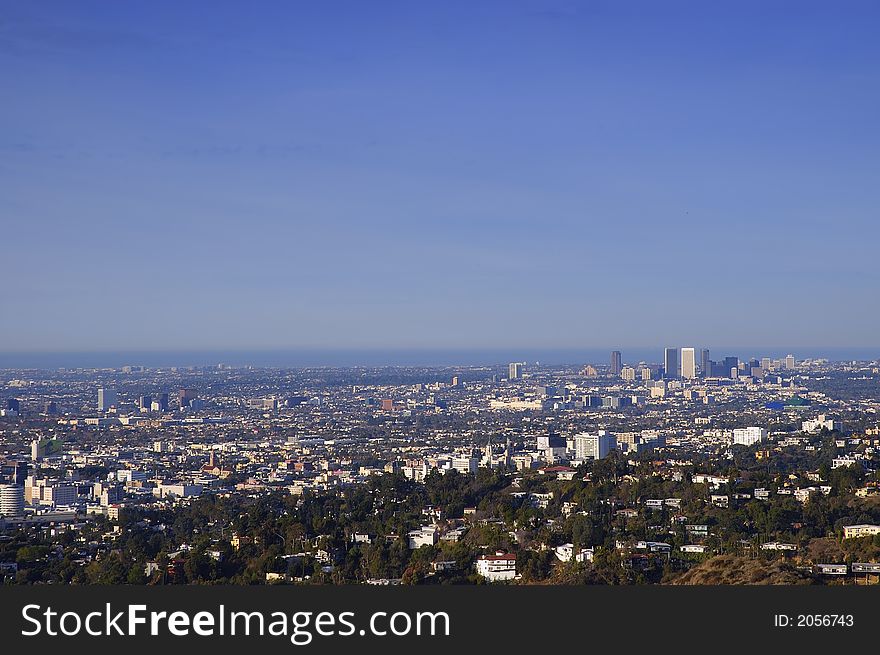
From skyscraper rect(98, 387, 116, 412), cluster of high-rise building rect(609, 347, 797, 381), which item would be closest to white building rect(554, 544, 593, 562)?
skyscraper rect(98, 387, 116, 412)

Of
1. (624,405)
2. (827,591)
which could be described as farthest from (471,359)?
(827,591)

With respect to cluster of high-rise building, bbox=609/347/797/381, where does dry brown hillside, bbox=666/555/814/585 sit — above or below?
below

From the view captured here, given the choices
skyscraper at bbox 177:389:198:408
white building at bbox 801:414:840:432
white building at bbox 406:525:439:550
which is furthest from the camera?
skyscraper at bbox 177:389:198:408

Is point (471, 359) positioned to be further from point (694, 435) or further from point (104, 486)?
point (104, 486)

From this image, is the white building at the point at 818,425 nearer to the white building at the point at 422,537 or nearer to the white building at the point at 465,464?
the white building at the point at 465,464

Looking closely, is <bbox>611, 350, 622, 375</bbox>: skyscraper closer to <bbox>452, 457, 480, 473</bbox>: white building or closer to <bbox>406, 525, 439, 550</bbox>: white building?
<bbox>452, 457, 480, 473</bbox>: white building

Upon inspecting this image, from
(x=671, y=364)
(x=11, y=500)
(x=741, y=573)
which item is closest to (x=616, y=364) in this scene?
(x=671, y=364)

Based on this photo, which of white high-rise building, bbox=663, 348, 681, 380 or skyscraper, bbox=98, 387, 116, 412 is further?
white high-rise building, bbox=663, 348, 681, 380
